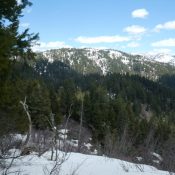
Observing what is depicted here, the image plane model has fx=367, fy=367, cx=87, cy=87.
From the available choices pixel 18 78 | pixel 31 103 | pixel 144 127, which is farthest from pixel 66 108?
pixel 18 78

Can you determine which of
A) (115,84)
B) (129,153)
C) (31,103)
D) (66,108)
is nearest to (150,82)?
(115,84)

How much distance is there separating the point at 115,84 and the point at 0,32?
153618 millimetres

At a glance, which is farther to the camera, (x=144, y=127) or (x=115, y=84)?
(x=115, y=84)

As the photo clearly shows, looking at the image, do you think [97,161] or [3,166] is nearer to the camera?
[3,166]

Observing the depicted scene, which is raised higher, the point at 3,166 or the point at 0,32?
the point at 0,32

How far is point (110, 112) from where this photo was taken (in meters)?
64.1

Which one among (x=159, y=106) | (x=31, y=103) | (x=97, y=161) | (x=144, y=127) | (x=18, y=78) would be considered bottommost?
(x=159, y=106)

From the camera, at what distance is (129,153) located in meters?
12.7

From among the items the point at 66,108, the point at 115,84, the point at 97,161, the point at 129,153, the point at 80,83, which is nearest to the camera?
the point at 97,161

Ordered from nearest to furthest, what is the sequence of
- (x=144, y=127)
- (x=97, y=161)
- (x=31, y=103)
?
(x=97, y=161), (x=31, y=103), (x=144, y=127)

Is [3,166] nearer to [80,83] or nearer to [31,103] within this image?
[31,103]

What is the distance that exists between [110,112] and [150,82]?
11776 cm

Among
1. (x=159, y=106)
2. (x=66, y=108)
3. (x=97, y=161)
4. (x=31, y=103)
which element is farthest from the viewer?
(x=159, y=106)

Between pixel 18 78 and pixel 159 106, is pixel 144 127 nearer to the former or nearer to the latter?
pixel 18 78
